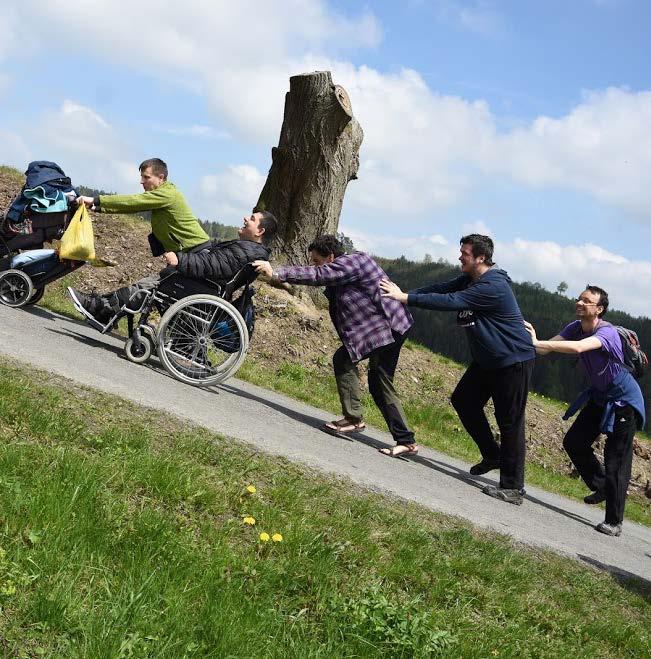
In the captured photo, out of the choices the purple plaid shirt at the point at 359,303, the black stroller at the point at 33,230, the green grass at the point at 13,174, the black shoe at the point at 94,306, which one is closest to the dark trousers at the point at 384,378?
the purple plaid shirt at the point at 359,303

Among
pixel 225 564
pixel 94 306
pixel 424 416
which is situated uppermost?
pixel 94 306

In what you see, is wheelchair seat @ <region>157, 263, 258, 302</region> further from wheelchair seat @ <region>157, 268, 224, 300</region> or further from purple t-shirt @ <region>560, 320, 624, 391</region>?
purple t-shirt @ <region>560, 320, 624, 391</region>

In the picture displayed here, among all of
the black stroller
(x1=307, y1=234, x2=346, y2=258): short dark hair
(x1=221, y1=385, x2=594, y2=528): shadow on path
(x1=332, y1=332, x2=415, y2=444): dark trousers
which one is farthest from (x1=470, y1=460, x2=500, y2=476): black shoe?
the black stroller

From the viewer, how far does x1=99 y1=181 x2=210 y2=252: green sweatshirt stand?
27.3 feet

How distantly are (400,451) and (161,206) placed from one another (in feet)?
11.1

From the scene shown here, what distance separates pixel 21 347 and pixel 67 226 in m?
2.47

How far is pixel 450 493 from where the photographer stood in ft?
23.8

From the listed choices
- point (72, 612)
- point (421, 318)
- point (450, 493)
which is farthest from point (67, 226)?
point (421, 318)

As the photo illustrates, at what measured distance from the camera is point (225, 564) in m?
4.02

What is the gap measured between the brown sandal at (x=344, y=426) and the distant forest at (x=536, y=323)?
2015 inches

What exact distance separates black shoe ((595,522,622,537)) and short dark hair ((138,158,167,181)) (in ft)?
18.2

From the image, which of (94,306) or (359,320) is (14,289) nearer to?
(94,306)

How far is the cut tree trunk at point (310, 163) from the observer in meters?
13.4

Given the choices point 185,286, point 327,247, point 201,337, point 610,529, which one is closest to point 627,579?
point 610,529
